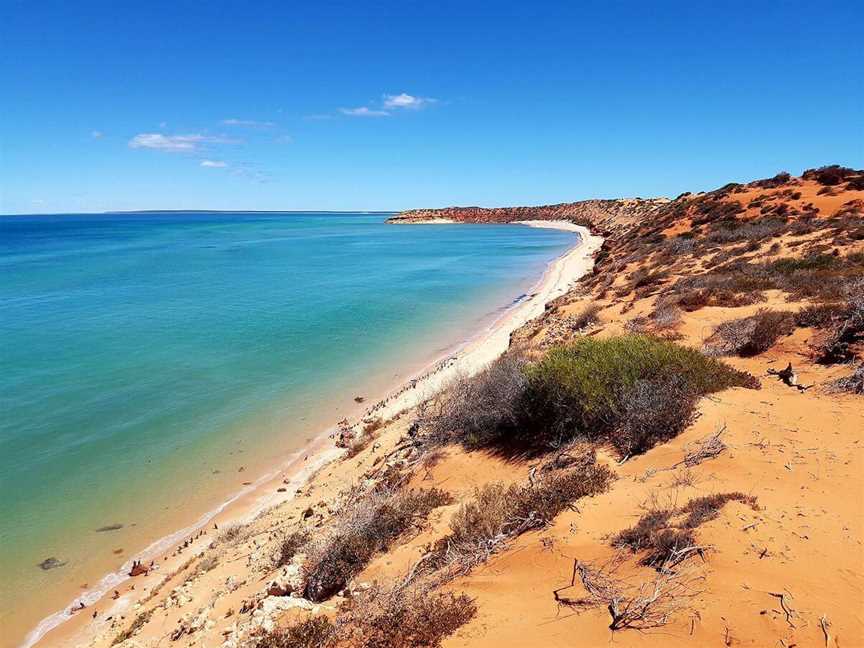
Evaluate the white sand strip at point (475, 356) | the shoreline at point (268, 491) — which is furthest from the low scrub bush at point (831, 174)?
the shoreline at point (268, 491)

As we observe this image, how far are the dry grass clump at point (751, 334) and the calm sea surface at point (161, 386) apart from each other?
1115cm

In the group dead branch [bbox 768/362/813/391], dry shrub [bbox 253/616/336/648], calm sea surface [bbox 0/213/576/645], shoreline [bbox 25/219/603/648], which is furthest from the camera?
calm sea surface [bbox 0/213/576/645]

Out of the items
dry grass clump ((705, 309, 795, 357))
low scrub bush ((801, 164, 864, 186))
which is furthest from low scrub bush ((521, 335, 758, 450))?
low scrub bush ((801, 164, 864, 186))

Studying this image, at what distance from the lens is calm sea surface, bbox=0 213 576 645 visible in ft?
35.6

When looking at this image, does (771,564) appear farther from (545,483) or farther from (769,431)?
(769,431)

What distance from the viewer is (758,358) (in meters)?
9.88

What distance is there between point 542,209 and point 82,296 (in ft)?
526

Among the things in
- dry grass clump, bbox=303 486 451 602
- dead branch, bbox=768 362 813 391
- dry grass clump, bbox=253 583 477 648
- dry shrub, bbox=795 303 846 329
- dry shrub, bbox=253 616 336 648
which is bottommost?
dry grass clump, bbox=303 486 451 602

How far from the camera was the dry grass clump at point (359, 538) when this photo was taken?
5.91 metres

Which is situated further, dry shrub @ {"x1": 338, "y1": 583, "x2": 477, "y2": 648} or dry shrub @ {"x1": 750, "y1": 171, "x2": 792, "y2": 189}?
dry shrub @ {"x1": 750, "y1": 171, "x2": 792, "y2": 189}

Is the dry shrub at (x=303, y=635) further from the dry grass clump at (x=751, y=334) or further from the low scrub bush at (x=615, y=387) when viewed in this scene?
the dry grass clump at (x=751, y=334)

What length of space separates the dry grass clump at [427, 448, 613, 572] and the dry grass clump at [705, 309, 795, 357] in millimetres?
5837

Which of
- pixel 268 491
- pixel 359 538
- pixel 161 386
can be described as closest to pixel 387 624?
pixel 359 538

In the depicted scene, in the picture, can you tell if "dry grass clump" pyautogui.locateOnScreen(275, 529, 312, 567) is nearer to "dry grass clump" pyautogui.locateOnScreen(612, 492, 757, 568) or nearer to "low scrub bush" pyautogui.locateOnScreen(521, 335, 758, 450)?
"low scrub bush" pyautogui.locateOnScreen(521, 335, 758, 450)
